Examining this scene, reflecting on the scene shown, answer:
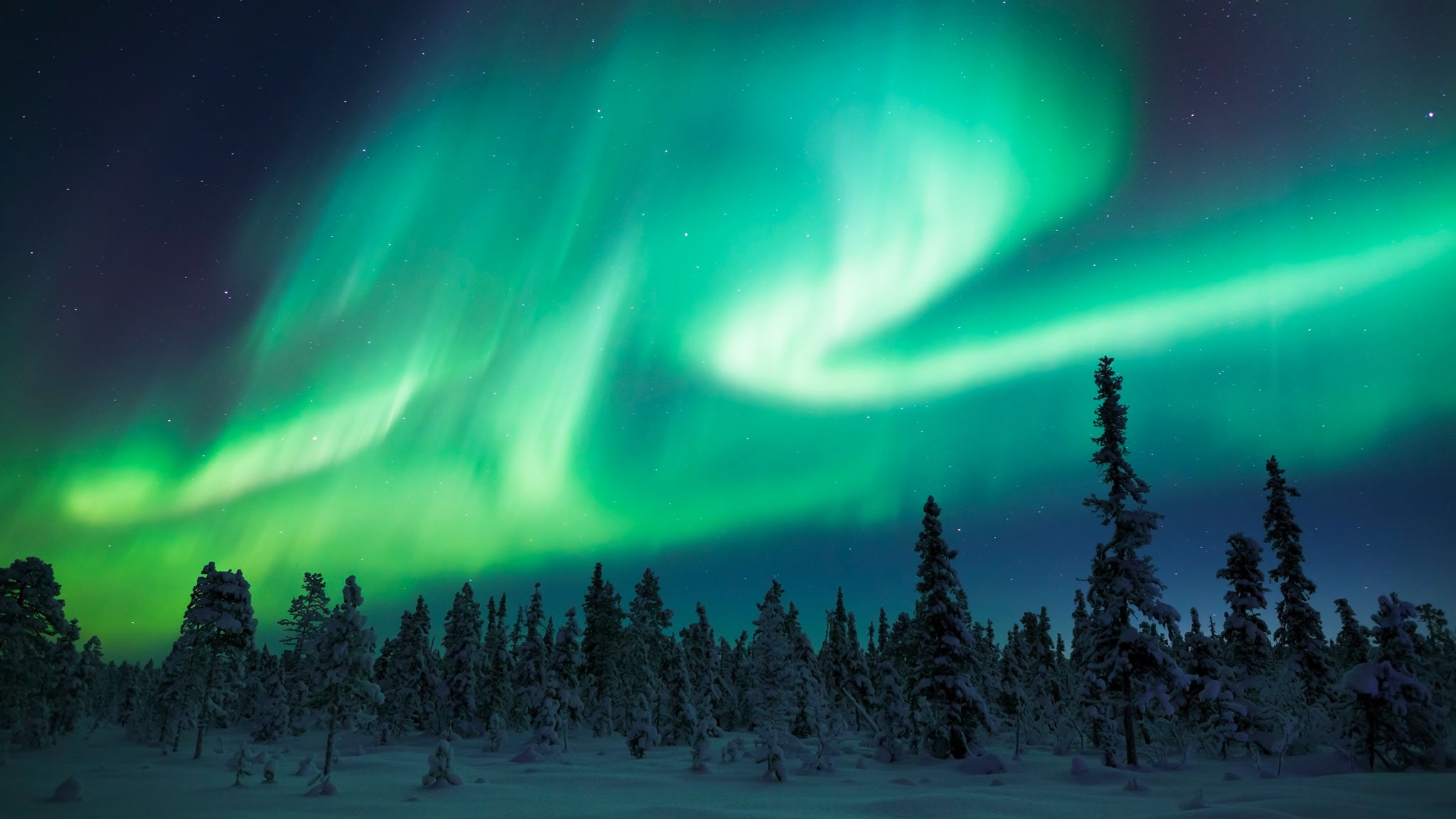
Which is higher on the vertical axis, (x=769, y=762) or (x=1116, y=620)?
(x=1116, y=620)

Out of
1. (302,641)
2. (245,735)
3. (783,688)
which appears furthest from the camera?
(245,735)

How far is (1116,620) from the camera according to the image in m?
33.2

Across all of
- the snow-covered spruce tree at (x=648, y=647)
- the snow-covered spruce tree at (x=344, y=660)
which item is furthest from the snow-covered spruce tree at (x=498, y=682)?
the snow-covered spruce tree at (x=344, y=660)

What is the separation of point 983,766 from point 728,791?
1379 centimetres

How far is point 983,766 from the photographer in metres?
33.9

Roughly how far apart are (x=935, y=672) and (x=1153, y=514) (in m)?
14.1

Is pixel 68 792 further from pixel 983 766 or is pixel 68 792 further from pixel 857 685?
pixel 857 685

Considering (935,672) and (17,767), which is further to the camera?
(935,672)

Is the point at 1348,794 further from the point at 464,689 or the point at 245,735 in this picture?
the point at 245,735

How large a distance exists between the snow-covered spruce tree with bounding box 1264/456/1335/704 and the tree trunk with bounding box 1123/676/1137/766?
16.3 metres

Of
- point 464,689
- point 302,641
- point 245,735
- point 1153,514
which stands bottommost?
point 245,735

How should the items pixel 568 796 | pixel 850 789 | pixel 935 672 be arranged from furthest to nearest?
pixel 935 672, pixel 850 789, pixel 568 796

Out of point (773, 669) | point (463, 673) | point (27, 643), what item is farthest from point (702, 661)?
point (27, 643)

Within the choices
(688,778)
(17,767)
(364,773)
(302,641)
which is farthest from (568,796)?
(302,641)
